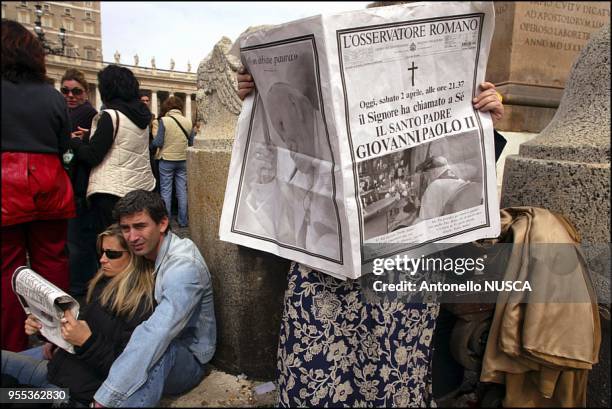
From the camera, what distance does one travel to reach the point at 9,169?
3.30 feet

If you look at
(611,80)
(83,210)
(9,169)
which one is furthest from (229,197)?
(83,210)

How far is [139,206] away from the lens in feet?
5.89

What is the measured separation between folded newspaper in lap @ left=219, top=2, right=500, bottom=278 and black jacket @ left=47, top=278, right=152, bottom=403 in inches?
33.5

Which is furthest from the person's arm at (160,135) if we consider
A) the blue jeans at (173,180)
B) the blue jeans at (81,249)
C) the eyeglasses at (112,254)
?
the eyeglasses at (112,254)

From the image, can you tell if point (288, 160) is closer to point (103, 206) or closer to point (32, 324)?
point (32, 324)

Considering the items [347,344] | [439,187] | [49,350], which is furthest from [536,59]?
[49,350]

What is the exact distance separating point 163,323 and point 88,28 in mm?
1074

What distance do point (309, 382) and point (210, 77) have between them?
1442 mm

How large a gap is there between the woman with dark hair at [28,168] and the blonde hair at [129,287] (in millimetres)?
265

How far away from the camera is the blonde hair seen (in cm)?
177

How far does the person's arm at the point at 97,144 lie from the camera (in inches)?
96.5

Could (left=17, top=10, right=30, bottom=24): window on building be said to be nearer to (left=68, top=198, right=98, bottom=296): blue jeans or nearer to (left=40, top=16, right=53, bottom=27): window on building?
(left=40, top=16, right=53, bottom=27): window on building

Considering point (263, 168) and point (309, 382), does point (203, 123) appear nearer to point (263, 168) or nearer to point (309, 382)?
point (263, 168)

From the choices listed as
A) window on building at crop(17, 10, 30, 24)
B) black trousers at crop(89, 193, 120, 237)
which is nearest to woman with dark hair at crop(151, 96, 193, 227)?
black trousers at crop(89, 193, 120, 237)
